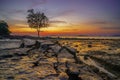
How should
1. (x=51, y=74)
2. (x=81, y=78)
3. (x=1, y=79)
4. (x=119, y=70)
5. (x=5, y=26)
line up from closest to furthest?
1. (x=1, y=79)
2. (x=81, y=78)
3. (x=51, y=74)
4. (x=119, y=70)
5. (x=5, y=26)

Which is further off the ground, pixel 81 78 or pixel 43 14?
pixel 43 14

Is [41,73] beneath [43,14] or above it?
beneath

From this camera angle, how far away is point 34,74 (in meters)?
6.71

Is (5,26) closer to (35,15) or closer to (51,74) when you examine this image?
(35,15)

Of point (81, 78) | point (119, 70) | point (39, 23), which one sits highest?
point (39, 23)

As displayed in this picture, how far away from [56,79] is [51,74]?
71cm

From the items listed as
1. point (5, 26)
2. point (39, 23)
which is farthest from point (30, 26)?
point (5, 26)

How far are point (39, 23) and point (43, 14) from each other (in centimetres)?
390

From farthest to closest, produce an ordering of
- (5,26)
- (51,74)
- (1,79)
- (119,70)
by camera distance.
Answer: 1. (5,26)
2. (119,70)
3. (51,74)
4. (1,79)

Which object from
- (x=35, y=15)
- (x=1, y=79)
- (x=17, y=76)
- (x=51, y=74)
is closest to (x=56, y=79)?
(x=51, y=74)

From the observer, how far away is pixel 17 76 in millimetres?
6348

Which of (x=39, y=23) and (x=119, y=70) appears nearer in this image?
(x=119, y=70)

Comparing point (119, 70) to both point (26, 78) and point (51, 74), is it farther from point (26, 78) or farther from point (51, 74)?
point (26, 78)

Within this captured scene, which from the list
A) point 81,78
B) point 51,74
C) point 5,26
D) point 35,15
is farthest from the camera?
point 35,15
